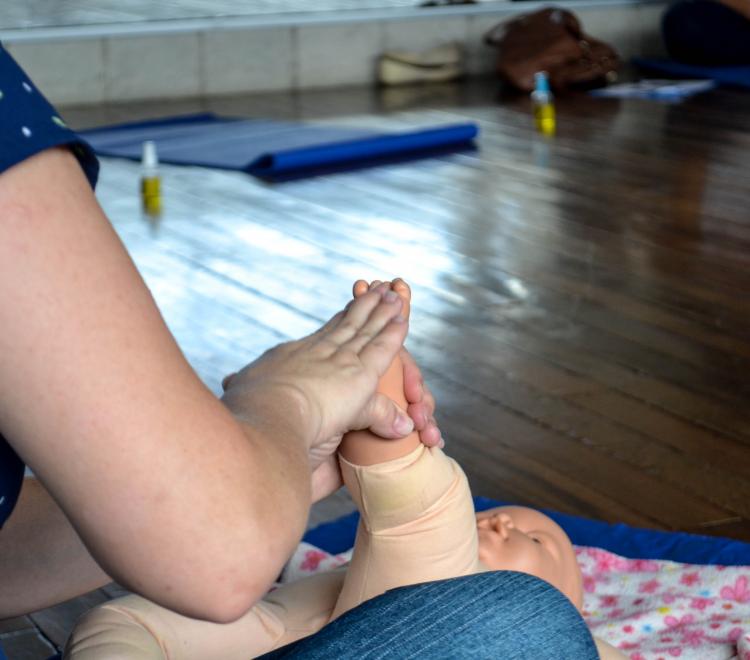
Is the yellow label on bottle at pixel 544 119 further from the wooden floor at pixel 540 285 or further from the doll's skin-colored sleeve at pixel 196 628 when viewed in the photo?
the doll's skin-colored sleeve at pixel 196 628

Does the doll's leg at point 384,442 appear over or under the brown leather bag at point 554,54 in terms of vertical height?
over

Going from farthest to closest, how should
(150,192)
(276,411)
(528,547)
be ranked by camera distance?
(150,192)
(528,547)
(276,411)

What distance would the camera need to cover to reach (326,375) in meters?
0.98

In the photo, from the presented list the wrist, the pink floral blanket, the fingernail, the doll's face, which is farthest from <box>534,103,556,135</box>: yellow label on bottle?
the wrist

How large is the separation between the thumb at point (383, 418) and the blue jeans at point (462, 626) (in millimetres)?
145

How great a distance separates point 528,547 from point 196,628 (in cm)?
43

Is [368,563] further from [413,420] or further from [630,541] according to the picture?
[630,541]

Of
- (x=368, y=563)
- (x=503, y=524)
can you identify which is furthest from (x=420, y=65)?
(x=368, y=563)

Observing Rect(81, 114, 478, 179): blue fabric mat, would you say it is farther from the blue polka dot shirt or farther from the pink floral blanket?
the blue polka dot shirt

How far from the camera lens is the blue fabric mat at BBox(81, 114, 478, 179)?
5.11 metres

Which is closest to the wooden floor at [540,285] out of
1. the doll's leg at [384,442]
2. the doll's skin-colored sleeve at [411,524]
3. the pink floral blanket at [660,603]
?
the pink floral blanket at [660,603]

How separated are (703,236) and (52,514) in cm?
299

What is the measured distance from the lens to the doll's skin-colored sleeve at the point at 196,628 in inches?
57.4

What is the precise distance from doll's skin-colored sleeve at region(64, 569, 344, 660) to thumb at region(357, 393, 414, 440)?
34 centimetres
